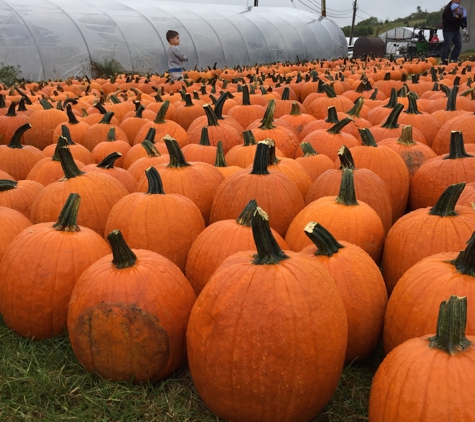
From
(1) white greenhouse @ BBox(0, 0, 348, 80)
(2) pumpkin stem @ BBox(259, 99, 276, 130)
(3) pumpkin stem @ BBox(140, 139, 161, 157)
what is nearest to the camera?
(3) pumpkin stem @ BBox(140, 139, 161, 157)

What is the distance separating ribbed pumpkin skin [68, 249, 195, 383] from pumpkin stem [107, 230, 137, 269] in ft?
0.10

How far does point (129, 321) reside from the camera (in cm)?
237

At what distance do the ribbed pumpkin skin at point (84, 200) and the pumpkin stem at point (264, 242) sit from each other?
1762 mm

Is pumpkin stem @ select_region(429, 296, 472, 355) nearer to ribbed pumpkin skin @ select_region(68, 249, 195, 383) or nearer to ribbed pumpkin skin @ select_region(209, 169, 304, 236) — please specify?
ribbed pumpkin skin @ select_region(68, 249, 195, 383)

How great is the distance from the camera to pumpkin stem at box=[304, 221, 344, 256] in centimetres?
242

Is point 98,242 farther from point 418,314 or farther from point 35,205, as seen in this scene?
→ point 418,314

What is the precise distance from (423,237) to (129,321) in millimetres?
1609

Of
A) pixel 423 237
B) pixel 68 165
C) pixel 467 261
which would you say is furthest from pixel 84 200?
pixel 467 261

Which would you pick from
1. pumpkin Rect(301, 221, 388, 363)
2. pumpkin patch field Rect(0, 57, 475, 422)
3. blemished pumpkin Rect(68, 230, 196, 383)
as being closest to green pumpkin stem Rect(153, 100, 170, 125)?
pumpkin patch field Rect(0, 57, 475, 422)

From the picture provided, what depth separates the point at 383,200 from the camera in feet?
11.5

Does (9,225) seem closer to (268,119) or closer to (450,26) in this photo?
(268,119)

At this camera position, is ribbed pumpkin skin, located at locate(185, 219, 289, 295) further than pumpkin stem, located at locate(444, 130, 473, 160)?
No

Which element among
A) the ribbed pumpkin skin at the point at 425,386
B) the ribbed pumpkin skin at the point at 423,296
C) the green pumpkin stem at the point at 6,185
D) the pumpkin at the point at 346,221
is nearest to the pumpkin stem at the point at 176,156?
the pumpkin at the point at 346,221

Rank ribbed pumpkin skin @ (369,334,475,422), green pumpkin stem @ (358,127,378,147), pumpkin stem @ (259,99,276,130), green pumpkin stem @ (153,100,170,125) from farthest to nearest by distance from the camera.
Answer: green pumpkin stem @ (153,100,170,125), pumpkin stem @ (259,99,276,130), green pumpkin stem @ (358,127,378,147), ribbed pumpkin skin @ (369,334,475,422)
